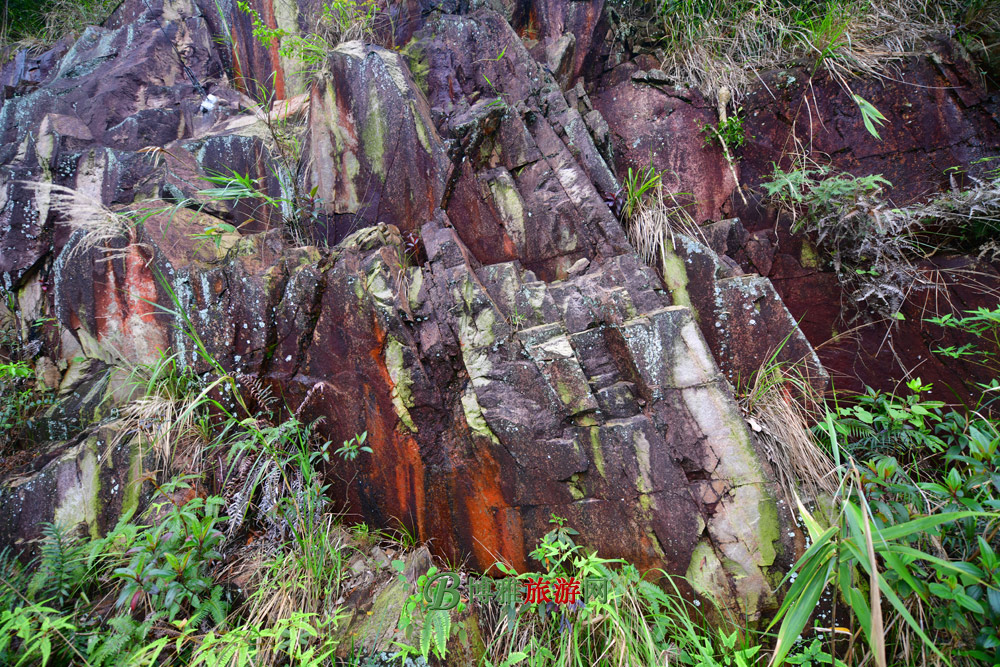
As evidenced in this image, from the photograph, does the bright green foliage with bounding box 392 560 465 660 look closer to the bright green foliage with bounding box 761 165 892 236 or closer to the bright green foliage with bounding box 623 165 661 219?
the bright green foliage with bounding box 623 165 661 219

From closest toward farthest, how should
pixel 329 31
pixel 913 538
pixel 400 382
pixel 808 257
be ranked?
pixel 913 538, pixel 400 382, pixel 808 257, pixel 329 31

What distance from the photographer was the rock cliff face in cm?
226

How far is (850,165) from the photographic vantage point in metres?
2.83

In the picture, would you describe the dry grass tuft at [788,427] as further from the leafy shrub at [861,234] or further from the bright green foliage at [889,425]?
the leafy shrub at [861,234]

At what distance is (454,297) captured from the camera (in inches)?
99.7

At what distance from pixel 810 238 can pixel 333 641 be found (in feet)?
11.0

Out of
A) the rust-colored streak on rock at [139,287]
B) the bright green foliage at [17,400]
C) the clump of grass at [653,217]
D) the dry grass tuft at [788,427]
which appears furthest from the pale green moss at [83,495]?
the dry grass tuft at [788,427]

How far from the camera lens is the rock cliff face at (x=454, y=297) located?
2258 millimetres

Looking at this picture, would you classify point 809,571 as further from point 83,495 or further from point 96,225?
point 96,225

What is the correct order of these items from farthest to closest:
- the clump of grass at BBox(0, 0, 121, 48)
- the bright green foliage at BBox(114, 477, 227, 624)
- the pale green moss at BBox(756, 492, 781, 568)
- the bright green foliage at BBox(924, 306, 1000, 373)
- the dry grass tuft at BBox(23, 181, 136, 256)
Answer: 1. the clump of grass at BBox(0, 0, 121, 48)
2. the dry grass tuft at BBox(23, 181, 136, 256)
3. the bright green foliage at BBox(924, 306, 1000, 373)
4. the pale green moss at BBox(756, 492, 781, 568)
5. the bright green foliage at BBox(114, 477, 227, 624)

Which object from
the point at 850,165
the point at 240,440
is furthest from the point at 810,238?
the point at 240,440

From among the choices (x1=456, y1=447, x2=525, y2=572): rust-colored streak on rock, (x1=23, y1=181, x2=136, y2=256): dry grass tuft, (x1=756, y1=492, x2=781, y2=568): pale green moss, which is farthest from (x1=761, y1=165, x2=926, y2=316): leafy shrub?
(x1=23, y1=181, x2=136, y2=256): dry grass tuft

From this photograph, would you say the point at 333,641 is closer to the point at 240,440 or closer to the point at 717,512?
the point at 240,440

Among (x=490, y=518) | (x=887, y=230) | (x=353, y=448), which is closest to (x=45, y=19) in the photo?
(x=353, y=448)
